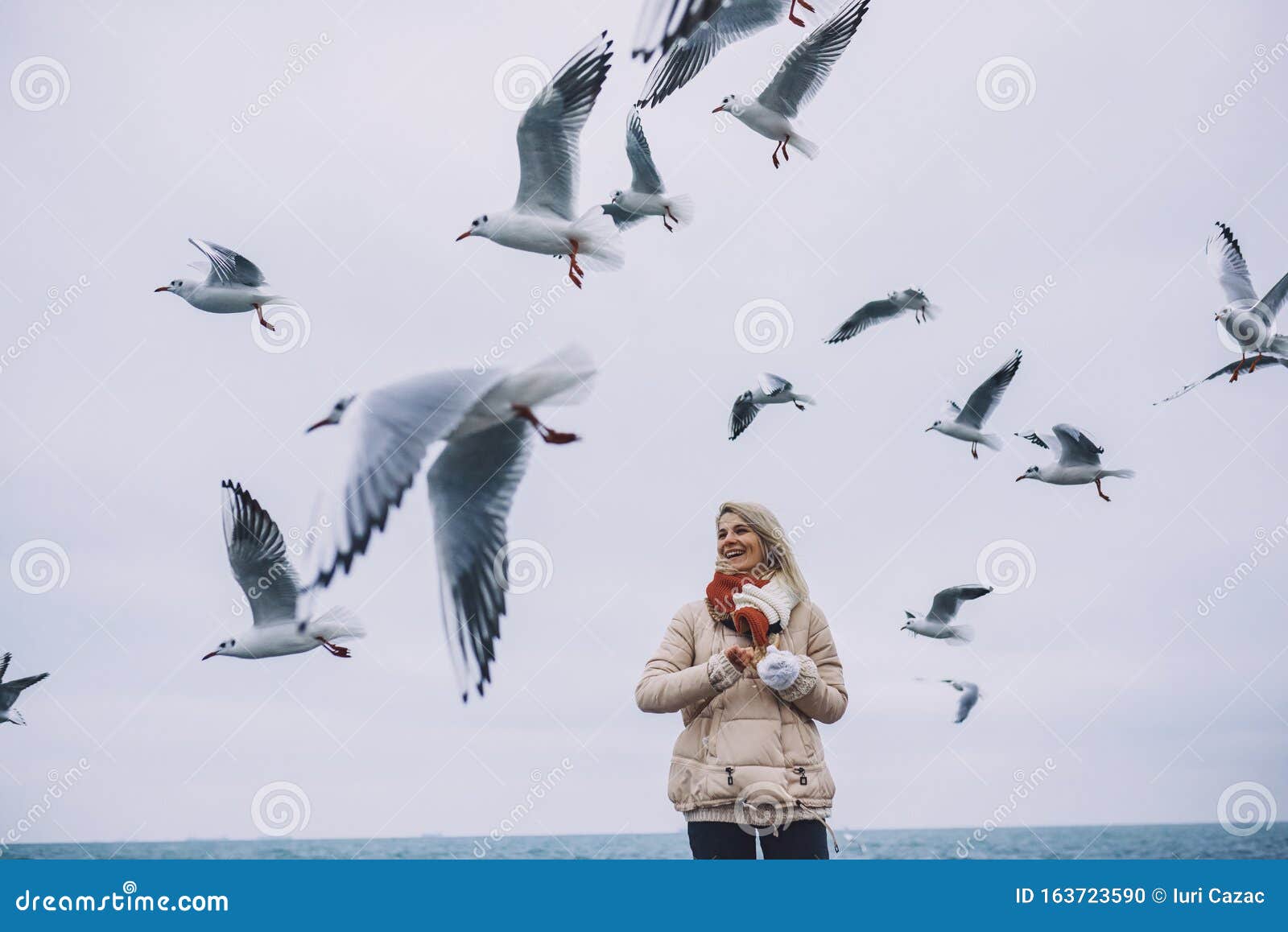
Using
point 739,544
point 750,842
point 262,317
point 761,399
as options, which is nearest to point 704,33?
point 761,399

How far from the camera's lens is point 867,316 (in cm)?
690

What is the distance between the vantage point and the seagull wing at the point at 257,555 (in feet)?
14.4

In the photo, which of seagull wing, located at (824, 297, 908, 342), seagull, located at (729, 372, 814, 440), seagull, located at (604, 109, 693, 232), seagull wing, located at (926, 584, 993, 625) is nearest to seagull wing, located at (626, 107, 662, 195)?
seagull, located at (604, 109, 693, 232)

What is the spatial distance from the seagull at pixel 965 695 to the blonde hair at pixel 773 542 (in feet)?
17.4

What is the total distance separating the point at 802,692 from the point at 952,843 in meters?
41.3

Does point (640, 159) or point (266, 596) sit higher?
point (640, 159)

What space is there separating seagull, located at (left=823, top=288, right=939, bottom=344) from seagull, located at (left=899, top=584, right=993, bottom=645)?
135 centimetres

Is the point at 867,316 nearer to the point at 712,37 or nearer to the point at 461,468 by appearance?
the point at 712,37

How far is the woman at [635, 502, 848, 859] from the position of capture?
246 centimetres

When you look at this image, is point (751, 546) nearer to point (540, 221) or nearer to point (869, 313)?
point (540, 221)

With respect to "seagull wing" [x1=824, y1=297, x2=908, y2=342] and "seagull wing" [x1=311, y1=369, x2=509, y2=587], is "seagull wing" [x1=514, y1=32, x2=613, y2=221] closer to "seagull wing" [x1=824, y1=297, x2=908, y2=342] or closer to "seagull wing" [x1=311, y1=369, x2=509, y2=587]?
"seagull wing" [x1=311, y1=369, x2=509, y2=587]

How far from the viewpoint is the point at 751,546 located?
8.63 ft

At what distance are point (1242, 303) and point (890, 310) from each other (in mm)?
1736

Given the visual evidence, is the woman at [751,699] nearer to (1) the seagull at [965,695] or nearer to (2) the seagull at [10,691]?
(2) the seagull at [10,691]
